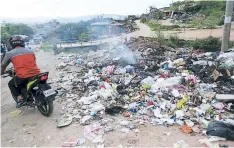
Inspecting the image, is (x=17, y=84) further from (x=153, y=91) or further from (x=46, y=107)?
(x=153, y=91)

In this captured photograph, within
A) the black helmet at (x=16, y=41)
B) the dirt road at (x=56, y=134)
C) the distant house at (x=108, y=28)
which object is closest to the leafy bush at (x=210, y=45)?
the dirt road at (x=56, y=134)

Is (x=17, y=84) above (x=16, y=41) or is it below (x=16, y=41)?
below

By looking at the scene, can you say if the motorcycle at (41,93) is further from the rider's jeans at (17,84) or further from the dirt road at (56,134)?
the dirt road at (56,134)

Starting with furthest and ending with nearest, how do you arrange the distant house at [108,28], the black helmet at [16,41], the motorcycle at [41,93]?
the distant house at [108,28] → the black helmet at [16,41] → the motorcycle at [41,93]

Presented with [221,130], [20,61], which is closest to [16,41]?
[20,61]

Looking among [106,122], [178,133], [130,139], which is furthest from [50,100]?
[178,133]

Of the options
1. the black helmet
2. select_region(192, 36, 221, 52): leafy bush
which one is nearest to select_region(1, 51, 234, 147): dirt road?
the black helmet

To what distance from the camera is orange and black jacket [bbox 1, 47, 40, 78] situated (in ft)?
15.4

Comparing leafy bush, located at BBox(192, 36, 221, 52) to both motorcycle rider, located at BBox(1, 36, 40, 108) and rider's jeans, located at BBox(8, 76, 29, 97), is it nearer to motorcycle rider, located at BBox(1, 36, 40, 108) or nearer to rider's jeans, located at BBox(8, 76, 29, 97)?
motorcycle rider, located at BBox(1, 36, 40, 108)

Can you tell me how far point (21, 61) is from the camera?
473 cm

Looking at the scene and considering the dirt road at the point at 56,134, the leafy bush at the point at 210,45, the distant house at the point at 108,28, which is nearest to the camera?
the dirt road at the point at 56,134

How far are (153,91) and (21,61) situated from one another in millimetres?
3111

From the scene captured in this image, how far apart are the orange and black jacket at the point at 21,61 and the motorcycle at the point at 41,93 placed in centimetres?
21

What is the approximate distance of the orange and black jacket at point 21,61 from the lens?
4680mm
